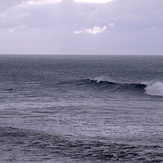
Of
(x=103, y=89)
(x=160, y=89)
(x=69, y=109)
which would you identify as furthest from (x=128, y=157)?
(x=103, y=89)

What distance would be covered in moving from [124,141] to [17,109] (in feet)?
45.4

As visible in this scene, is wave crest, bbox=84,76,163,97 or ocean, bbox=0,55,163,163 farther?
wave crest, bbox=84,76,163,97

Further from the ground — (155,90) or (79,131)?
(155,90)

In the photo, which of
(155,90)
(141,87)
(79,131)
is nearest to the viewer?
(79,131)

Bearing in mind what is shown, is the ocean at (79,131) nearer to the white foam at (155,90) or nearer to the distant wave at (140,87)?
the white foam at (155,90)

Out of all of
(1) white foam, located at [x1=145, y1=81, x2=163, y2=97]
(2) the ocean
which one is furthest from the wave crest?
(2) the ocean

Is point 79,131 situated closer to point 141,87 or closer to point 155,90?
point 155,90

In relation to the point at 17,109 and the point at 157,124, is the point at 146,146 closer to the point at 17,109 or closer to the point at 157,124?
the point at 157,124

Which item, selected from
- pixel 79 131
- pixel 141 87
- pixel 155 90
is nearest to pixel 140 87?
pixel 141 87

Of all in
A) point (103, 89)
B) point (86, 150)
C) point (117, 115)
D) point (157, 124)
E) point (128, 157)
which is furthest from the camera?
point (103, 89)

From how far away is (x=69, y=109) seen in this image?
33.4m

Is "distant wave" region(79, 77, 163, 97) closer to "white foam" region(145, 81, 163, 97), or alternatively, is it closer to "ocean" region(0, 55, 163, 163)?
"white foam" region(145, 81, 163, 97)

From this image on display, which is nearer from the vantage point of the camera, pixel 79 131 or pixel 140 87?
pixel 79 131

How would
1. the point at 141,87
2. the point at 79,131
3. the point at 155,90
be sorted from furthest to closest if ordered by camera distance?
the point at 141,87 < the point at 155,90 < the point at 79,131
